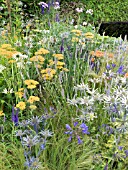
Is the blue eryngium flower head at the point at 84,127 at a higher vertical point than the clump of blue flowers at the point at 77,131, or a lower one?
higher

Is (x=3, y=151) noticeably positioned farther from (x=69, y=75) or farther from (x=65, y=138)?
(x=69, y=75)

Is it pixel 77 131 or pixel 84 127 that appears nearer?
pixel 84 127

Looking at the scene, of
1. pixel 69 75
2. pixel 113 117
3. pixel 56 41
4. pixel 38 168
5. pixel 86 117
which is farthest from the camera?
pixel 56 41

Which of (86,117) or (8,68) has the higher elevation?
(8,68)

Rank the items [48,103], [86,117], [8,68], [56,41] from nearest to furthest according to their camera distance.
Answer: [86,117] < [48,103] < [8,68] < [56,41]

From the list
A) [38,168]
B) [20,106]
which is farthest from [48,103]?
[38,168]

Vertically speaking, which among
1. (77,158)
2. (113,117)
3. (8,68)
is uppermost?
(8,68)

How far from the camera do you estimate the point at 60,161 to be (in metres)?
2.51

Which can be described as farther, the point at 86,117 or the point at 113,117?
the point at 113,117

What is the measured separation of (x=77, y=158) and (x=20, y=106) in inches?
23.4

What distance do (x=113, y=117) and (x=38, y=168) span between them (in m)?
0.74

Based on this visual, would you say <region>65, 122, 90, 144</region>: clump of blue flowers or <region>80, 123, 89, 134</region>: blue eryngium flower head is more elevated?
<region>80, 123, 89, 134</region>: blue eryngium flower head

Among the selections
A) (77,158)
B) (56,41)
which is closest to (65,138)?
(77,158)

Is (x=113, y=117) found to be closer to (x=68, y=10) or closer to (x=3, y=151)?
(x=3, y=151)
